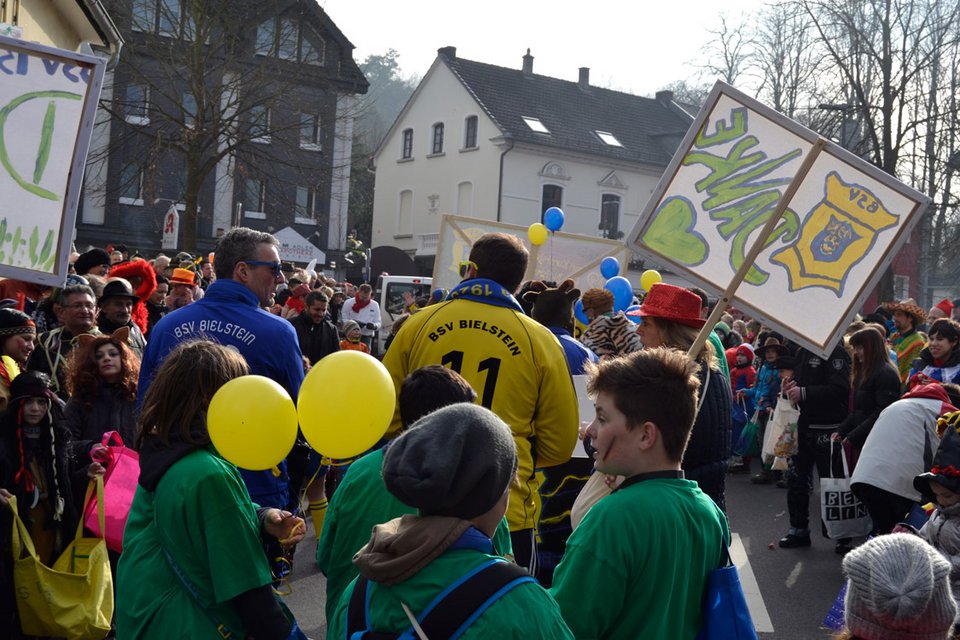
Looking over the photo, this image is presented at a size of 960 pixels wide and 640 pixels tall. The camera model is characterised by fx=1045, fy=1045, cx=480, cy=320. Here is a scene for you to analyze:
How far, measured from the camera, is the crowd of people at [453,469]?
2.11 metres

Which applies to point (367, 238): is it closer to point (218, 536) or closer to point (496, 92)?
point (496, 92)

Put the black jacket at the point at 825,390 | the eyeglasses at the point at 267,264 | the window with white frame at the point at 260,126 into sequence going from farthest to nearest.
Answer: the window with white frame at the point at 260,126 < the black jacket at the point at 825,390 < the eyeglasses at the point at 267,264

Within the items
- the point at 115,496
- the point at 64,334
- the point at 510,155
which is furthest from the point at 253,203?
the point at 115,496

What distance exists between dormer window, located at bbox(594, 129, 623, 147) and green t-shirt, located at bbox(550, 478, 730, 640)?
43.5 meters

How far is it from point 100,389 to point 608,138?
4155 centimetres

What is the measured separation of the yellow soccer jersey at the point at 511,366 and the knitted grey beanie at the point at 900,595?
65.4 inches

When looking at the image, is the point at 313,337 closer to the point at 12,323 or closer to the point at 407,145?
the point at 12,323

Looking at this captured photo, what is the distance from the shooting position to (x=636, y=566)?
8.75 ft

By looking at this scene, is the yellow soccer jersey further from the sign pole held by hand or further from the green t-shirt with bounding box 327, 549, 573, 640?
the green t-shirt with bounding box 327, 549, 573, 640

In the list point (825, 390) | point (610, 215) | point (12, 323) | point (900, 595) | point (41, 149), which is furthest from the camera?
point (610, 215)

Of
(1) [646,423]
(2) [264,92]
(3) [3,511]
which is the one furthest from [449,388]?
(2) [264,92]

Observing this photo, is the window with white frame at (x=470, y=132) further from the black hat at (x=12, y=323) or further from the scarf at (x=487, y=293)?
the scarf at (x=487, y=293)

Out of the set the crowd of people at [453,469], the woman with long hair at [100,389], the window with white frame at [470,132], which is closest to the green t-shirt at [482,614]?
the crowd of people at [453,469]

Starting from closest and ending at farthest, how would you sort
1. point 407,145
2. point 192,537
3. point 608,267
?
point 192,537 < point 608,267 < point 407,145
